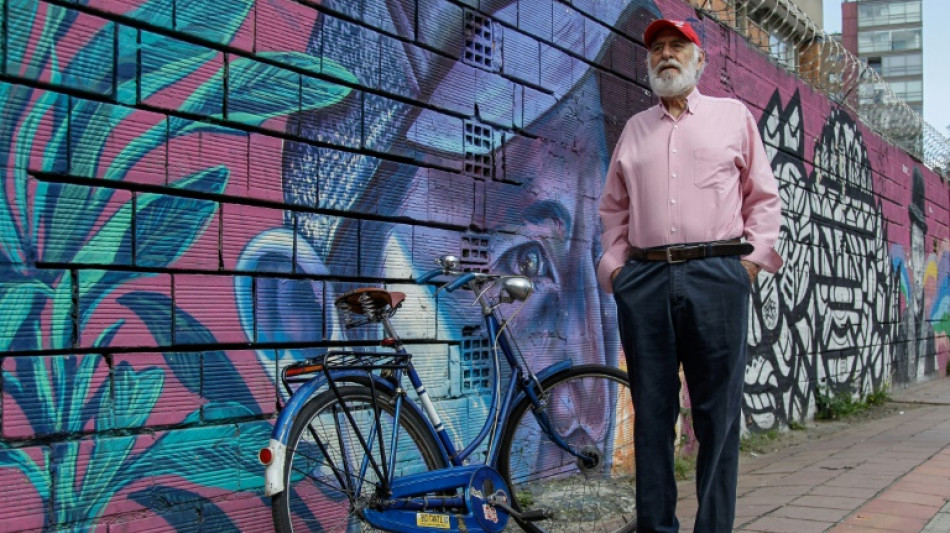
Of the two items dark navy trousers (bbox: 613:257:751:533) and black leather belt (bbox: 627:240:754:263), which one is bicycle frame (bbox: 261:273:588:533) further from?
black leather belt (bbox: 627:240:754:263)

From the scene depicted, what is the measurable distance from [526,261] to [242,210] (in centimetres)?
182

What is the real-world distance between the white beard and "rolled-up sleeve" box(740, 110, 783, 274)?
0.74 feet

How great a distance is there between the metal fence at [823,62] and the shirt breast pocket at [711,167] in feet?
13.3

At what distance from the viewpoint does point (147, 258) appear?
2703mm

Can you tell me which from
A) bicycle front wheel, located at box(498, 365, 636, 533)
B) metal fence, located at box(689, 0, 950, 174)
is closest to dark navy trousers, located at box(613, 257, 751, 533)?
bicycle front wheel, located at box(498, 365, 636, 533)

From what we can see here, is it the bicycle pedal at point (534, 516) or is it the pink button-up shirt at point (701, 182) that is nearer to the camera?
the pink button-up shirt at point (701, 182)

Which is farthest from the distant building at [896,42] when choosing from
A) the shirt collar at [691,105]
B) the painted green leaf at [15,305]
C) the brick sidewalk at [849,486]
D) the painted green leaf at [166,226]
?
the painted green leaf at [15,305]

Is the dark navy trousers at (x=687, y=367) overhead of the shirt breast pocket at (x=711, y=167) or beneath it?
beneath

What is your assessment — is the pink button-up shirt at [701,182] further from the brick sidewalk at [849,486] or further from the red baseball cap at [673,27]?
the brick sidewalk at [849,486]

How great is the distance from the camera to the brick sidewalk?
3809 millimetres

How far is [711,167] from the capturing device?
274cm

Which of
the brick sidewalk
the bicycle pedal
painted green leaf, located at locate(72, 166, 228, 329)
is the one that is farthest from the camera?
the brick sidewalk

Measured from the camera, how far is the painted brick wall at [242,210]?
2.47 meters

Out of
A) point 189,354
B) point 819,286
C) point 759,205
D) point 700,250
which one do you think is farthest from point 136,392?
point 819,286
